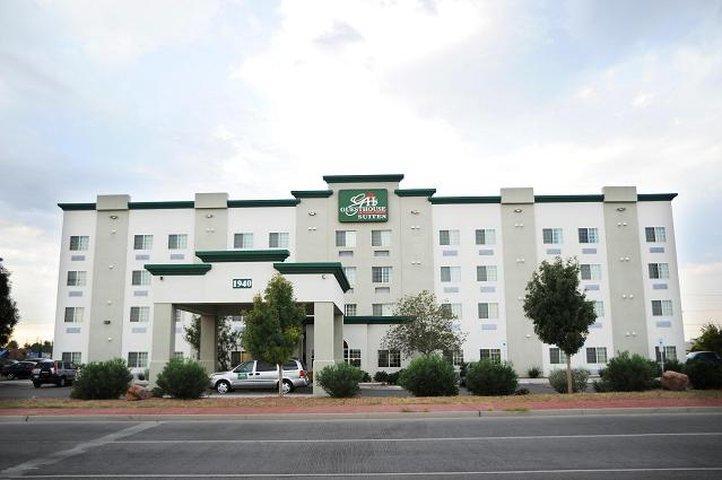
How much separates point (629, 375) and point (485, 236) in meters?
29.9

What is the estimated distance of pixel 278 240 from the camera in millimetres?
Result: 53781

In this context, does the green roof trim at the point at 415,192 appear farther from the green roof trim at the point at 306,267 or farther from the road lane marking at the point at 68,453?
the road lane marking at the point at 68,453

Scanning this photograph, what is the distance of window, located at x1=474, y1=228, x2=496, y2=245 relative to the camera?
5325 centimetres

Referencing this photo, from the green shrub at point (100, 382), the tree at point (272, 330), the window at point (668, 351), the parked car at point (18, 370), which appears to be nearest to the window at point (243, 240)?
the parked car at point (18, 370)

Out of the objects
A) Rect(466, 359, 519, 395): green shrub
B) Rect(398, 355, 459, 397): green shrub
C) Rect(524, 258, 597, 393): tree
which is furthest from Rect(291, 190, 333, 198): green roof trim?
Rect(466, 359, 519, 395): green shrub

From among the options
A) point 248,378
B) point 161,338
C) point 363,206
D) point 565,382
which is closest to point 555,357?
point 363,206

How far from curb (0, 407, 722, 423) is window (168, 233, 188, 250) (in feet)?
118

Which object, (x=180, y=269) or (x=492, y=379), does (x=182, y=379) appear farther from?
(x=492, y=379)

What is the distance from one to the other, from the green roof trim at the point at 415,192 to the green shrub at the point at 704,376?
104 ft

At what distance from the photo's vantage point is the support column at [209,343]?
33.7 meters

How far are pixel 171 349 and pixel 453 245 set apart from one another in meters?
29.8

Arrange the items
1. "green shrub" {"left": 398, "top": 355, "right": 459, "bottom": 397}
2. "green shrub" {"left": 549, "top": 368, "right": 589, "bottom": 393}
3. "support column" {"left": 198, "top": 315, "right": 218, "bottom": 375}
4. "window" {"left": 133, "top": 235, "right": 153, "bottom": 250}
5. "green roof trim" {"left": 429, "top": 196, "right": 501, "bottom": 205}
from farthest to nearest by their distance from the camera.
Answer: "window" {"left": 133, "top": 235, "right": 153, "bottom": 250} → "green roof trim" {"left": 429, "top": 196, "right": 501, "bottom": 205} → "support column" {"left": 198, "top": 315, "right": 218, "bottom": 375} → "green shrub" {"left": 549, "top": 368, "right": 589, "bottom": 393} → "green shrub" {"left": 398, "top": 355, "right": 459, "bottom": 397}

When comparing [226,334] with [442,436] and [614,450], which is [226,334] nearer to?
[442,436]

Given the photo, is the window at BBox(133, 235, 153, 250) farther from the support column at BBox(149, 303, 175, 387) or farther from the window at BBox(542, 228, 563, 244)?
the window at BBox(542, 228, 563, 244)
